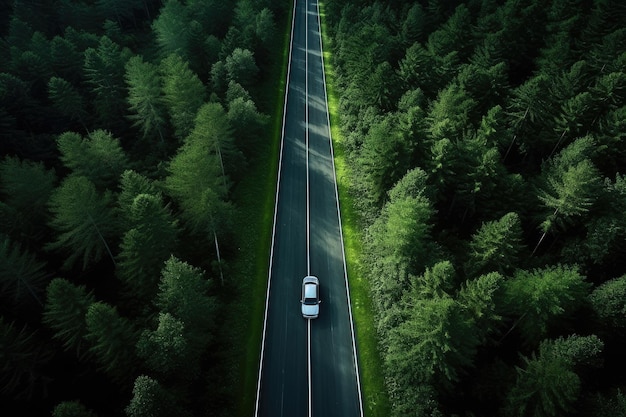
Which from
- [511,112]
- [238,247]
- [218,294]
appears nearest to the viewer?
[218,294]

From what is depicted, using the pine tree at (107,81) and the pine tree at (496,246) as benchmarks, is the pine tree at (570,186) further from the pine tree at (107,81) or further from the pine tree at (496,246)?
the pine tree at (107,81)

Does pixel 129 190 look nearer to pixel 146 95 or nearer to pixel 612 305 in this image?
pixel 146 95

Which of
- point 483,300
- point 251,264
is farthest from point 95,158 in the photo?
point 483,300

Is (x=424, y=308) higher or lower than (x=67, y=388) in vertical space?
higher

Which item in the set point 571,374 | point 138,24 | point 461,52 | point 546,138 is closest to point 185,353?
point 571,374

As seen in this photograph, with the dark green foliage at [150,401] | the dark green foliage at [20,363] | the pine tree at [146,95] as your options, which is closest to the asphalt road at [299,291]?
the dark green foliage at [150,401]

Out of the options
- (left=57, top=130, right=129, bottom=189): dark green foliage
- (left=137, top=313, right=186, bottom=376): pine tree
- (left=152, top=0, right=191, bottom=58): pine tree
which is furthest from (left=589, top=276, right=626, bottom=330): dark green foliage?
(left=152, top=0, right=191, bottom=58): pine tree

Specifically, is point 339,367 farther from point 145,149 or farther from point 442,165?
point 145,149
